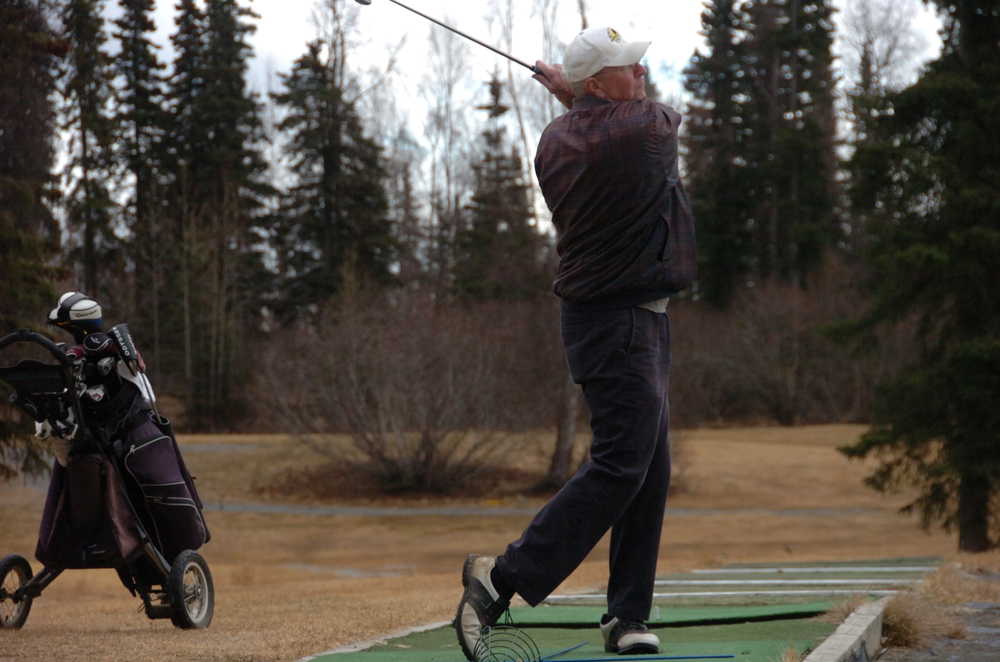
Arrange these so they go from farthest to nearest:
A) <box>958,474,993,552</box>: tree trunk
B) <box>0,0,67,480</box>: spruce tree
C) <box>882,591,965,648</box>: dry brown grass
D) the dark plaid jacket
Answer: <box>0,0,67,480</box>: spruce tree
<box>958,474,993,552</box>: tree trunk
<box>882,591,965,648</box>: dry brown grass
the dark plaid jacket

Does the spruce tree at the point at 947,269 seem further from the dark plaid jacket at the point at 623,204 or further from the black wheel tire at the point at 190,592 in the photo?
the dark plaid jacket at the point at 623,204

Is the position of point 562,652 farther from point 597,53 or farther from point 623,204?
point 597,53

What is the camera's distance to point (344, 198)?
56562 millimetres

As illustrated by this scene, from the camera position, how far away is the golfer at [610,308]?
4.17 m

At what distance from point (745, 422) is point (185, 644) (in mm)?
50338

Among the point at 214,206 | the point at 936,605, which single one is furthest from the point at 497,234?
the point at 936,605

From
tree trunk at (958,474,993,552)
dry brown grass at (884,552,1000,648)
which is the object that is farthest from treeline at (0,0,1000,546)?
dry brown grass at (884,552,1000,648)

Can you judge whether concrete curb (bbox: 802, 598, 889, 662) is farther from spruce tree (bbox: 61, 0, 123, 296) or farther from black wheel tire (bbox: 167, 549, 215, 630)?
spruce tree (bbox: 61, 0, 123, 296)

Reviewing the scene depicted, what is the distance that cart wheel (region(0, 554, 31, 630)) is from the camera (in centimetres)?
742

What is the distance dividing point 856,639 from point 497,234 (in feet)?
163

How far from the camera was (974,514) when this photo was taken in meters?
17.7

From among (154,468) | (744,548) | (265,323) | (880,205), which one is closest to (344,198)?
(265,323)

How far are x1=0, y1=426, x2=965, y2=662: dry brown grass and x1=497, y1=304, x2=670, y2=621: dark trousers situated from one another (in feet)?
3.48

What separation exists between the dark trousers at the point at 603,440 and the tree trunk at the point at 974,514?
1442cm
